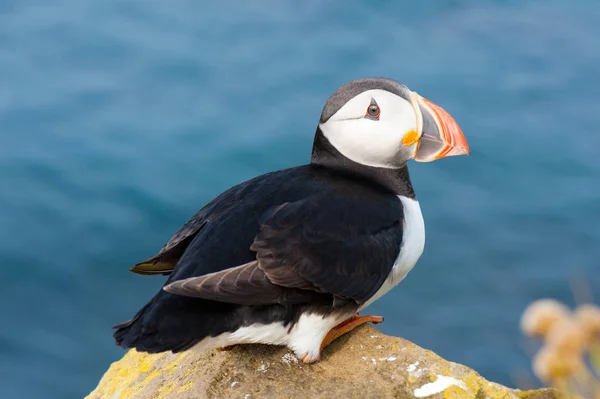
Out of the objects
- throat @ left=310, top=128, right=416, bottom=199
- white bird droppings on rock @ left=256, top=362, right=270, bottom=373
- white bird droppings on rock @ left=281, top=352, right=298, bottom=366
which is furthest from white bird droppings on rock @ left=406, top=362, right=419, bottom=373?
throat @ left=310, top=128, right=416, bottom=199

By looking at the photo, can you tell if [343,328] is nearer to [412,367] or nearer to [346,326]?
[346,326]

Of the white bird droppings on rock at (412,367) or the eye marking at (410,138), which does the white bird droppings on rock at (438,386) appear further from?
the eye marking at (410,138)

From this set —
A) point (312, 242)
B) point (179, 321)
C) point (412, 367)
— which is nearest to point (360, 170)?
point (312, 242)

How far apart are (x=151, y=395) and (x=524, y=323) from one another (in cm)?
202

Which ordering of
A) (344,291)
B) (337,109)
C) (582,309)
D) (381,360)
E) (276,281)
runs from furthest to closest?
(337,109)
(381,360)
(344,291)
(276,281)
(582,309)

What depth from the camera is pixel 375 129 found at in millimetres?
3857

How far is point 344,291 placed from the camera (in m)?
3.41

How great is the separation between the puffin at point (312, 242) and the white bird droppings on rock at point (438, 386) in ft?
1.44

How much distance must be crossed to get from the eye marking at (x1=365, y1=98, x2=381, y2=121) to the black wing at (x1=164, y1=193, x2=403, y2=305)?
39 cm

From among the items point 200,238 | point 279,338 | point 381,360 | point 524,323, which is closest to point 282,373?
point 279,338

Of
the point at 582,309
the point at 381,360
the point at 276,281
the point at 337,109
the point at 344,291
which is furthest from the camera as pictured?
the point at 337,109

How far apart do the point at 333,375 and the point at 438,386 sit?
44 centimetres

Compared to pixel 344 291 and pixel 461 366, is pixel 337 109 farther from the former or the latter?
pixel 461 366

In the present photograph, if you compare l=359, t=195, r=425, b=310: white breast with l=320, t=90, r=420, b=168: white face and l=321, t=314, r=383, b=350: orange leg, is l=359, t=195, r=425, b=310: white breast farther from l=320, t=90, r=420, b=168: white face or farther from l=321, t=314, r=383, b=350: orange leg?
l=320, t=90, r=420, b=168: white face
